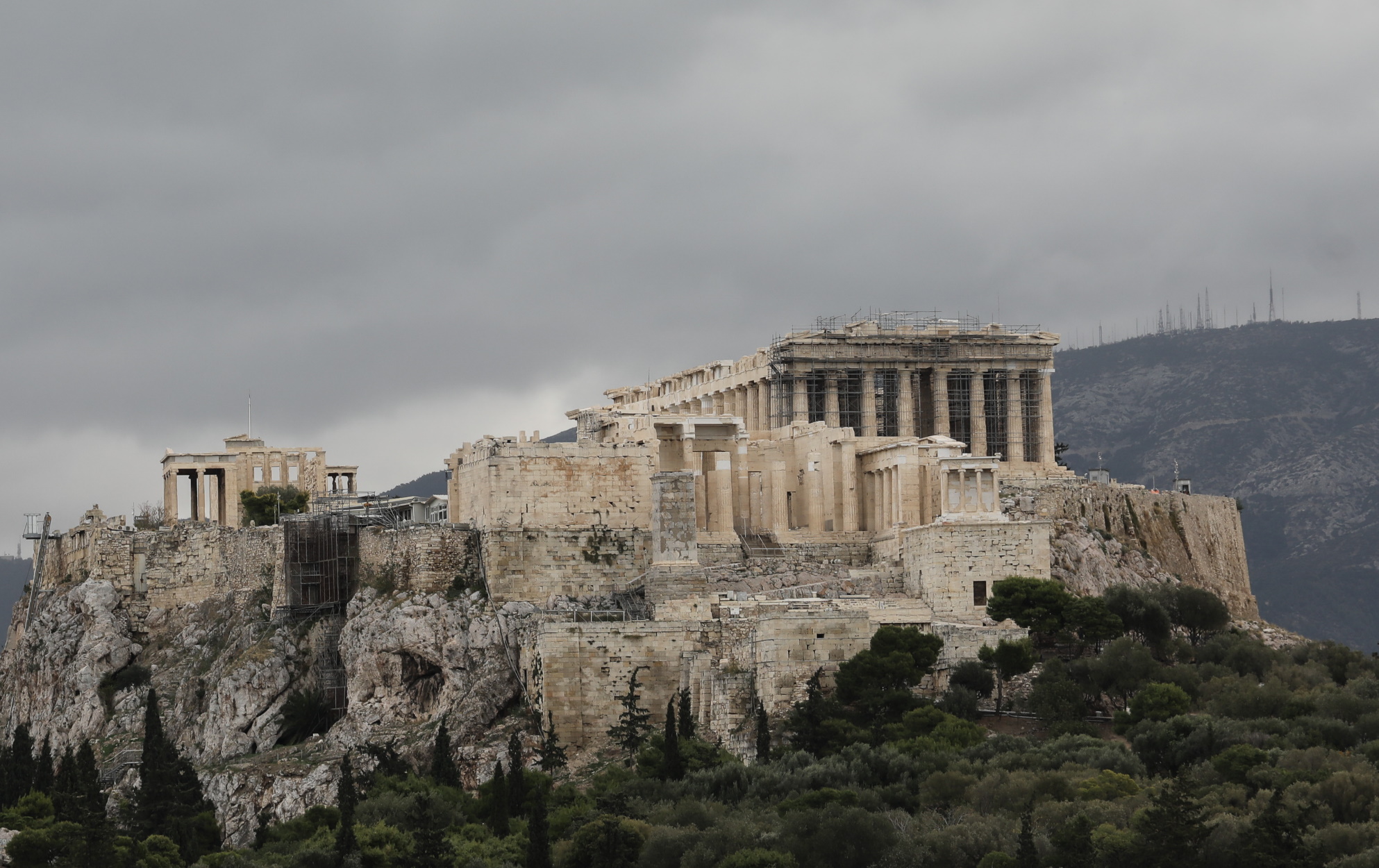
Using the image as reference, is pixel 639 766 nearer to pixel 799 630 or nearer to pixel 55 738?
pixel 799 630

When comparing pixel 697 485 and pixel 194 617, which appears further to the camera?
pixel 194 617

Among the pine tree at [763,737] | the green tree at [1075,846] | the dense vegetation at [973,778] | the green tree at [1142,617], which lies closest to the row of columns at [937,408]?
the dense vegetation at [973,778]

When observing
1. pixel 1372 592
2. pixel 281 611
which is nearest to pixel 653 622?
pixel 281 611

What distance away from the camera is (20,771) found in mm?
72188

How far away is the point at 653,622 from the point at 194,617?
31577mm

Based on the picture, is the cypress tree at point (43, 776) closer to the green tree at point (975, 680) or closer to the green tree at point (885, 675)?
the green tree at point (885, 675)

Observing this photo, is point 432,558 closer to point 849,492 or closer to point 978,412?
point 849,492

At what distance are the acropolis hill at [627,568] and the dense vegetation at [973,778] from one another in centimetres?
216

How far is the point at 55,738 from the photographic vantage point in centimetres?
8938

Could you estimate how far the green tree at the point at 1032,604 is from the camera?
6662 cm

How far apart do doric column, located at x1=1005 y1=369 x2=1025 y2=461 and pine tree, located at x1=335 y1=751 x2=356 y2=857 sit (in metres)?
42.1

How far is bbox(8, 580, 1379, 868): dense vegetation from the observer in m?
50.6

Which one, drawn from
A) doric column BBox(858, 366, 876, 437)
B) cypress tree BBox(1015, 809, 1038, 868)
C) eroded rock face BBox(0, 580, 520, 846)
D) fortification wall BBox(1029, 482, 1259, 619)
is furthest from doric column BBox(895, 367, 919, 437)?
cypress tree BBox(1015, 809, 1038, 868)

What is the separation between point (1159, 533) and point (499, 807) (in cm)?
3687
